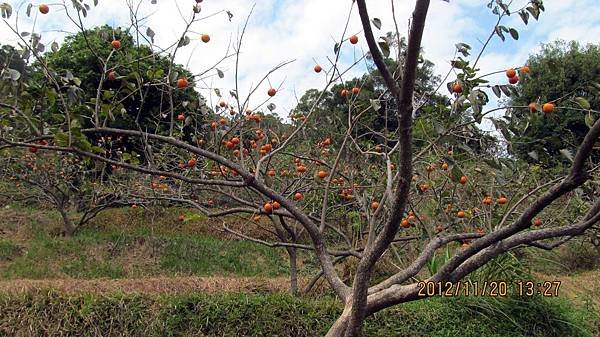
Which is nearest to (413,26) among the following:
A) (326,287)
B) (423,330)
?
(423,330)

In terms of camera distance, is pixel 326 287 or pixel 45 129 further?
pixel 326 287

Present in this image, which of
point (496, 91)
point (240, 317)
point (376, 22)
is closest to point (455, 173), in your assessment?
point (496, 91)

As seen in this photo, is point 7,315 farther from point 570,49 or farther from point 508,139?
point 570,49

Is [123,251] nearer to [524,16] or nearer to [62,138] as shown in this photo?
[62,138]

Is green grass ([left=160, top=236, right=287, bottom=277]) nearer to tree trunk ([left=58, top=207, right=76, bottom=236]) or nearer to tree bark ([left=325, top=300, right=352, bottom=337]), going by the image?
tree trunk ([left=58, top=207, right=76, bottom=236])

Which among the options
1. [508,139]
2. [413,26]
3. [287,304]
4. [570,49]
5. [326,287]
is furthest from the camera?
[570,49]

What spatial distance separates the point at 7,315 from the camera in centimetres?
297

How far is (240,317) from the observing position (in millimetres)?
3100

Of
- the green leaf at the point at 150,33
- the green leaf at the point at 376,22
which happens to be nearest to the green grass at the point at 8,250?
the green leaf at the point at 150,33

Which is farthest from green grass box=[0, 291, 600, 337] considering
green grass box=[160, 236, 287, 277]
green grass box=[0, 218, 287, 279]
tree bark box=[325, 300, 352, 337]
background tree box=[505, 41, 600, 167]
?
green grass box=[160, 236, 287, 277]

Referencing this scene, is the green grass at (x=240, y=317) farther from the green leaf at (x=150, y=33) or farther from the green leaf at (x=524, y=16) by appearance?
the green leaf at (x=524, y=16)

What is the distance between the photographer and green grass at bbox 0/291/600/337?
2984 mm

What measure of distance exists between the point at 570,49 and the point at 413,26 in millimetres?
17316

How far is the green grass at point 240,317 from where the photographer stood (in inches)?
117
